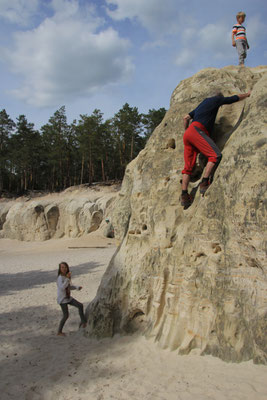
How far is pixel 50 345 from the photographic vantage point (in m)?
6.65

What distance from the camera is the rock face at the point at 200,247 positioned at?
4.07 meters

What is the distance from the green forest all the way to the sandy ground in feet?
84.1

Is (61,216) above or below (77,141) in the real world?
below

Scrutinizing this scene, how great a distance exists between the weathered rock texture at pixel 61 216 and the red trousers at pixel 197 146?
19.3 meters

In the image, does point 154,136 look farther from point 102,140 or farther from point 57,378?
point 102,140

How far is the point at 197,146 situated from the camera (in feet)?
16.9

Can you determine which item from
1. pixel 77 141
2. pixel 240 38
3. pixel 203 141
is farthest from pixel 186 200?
pixel 77 141

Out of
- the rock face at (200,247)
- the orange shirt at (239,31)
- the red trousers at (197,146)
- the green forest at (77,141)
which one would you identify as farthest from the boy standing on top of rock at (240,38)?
the green forest at (77,141)

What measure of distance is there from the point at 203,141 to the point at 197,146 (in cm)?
14

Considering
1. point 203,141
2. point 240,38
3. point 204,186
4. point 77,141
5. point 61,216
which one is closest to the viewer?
→ point 204,186

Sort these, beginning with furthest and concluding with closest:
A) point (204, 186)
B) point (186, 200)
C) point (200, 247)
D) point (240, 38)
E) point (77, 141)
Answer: point (77, 141) < point (240, 38) < point (186, 200) < point (204, 186) < point (200, 247)

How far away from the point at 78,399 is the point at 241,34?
8.31 metres

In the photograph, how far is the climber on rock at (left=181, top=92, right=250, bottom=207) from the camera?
4.95m

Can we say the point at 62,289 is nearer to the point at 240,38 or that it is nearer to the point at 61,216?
the point at 240,38
